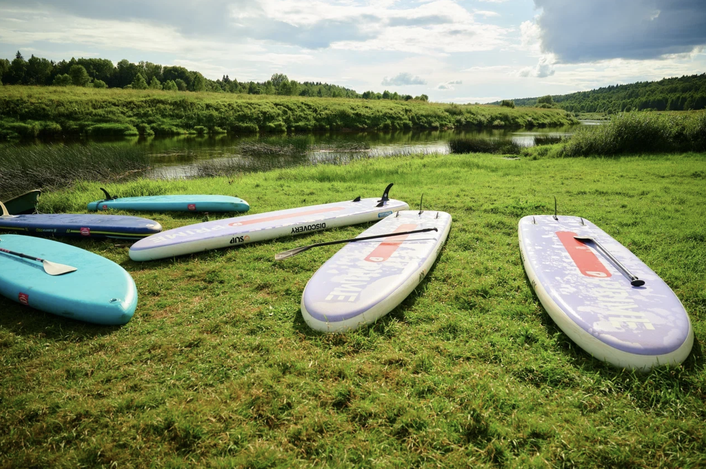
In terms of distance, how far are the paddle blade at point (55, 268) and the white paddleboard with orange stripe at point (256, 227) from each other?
33.5 inches

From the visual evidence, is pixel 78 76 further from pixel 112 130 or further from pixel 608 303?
pixel 608 303

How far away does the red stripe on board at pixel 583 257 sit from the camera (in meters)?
3.61

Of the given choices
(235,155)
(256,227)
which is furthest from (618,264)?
(235,155)

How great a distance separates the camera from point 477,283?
3904 millimetres

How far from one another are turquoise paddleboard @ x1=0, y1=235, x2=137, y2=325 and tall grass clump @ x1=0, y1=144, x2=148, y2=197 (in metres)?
7.45

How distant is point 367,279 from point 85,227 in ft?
14.7

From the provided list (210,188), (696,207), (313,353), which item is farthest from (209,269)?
(696,207)

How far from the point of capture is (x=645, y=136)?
525 inches

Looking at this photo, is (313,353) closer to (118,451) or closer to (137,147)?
(118,451)

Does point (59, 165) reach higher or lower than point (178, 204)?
higher

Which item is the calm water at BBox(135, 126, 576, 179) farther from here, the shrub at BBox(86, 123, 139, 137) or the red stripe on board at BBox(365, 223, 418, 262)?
the red stripe on board at BBox(365, 223, 418, 262)

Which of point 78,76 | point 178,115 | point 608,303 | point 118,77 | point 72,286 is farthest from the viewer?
point 118,77

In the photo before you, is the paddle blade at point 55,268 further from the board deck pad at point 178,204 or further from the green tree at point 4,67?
the green tree at point 4,67

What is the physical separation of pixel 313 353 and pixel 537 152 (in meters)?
15.5
